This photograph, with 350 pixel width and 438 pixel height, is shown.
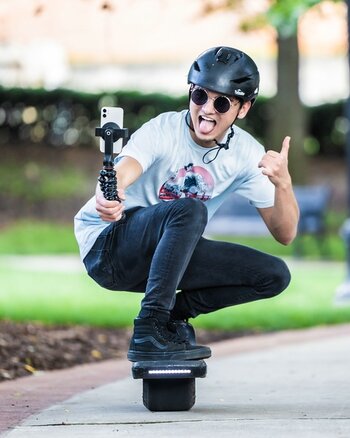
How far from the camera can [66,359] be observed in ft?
28.0

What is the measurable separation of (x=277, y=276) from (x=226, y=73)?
925mm

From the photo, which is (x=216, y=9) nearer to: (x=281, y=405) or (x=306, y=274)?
(x=306, y=274)

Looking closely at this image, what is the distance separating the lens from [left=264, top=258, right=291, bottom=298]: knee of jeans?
601 centimetres

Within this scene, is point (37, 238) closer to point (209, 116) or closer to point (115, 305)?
point (115, 305)

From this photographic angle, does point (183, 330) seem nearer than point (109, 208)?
No

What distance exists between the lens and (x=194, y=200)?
5691 mm

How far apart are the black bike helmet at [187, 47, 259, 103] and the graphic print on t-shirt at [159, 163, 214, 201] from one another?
367 mm

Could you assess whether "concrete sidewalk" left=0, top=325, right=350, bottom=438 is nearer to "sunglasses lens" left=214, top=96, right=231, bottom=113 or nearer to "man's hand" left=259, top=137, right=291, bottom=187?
"man's hand" left=259, top=137, right=291, bottom=187

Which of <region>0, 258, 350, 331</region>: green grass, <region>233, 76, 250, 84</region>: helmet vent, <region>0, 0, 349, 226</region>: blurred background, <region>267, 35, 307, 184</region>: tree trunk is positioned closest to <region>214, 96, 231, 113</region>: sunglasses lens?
<region>233, 76, 250, 84</region>: helmet vent

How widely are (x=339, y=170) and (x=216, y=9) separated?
7291 millimetres

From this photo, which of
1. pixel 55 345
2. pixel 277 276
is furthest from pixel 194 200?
pixel 55 345

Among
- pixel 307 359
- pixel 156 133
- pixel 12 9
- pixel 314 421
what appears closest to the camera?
pixel 314 421

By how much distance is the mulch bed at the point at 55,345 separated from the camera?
8133 mm

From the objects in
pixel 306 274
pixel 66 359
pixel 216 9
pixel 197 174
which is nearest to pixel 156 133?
pixel 197 174
